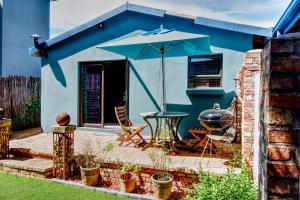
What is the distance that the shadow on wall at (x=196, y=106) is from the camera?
7066mm

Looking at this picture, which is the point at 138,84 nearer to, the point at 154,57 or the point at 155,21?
the point at 154,57

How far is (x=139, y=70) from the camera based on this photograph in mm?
8086

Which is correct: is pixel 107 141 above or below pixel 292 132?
below

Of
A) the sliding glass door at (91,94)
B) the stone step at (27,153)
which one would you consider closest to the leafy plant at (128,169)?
the stone step at (27,153)

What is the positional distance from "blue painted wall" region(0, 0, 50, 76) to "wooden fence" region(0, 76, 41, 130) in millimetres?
2355

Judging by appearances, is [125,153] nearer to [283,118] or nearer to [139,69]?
[139,69]

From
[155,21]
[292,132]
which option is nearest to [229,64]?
[155,21]

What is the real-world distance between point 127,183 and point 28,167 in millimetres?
2332

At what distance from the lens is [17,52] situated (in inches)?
518

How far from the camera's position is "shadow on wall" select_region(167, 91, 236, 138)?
7.07 m

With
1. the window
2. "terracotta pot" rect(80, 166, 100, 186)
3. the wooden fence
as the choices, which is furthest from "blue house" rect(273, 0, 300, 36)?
the wooden fence

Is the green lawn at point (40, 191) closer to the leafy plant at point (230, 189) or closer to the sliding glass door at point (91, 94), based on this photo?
the leafy plant at point (230, 189)

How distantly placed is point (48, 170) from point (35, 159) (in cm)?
96

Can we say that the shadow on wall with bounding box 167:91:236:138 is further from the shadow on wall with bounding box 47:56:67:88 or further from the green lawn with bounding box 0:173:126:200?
the shadow on wall with bounding box 47:56:67:88
